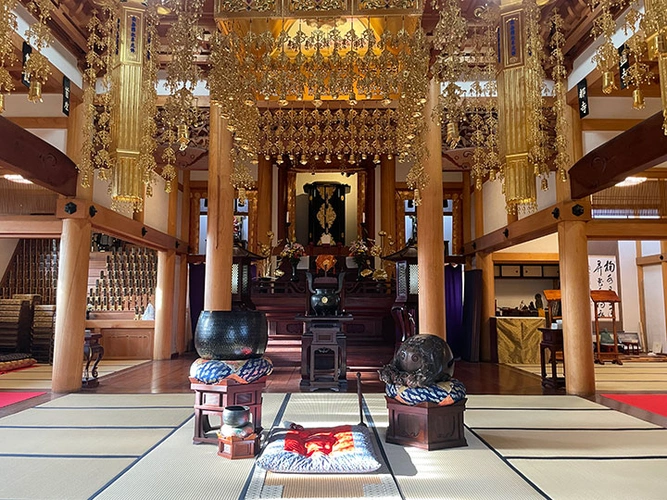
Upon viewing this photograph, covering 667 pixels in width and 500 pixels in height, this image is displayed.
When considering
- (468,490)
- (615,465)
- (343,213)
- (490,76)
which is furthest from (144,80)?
(343,213)

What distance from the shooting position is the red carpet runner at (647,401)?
4.42 m

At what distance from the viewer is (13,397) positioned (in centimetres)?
496

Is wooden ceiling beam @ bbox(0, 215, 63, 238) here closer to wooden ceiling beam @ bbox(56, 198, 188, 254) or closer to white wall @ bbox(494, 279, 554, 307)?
wooden ceiling beam @ bbox(56, 198, 188, 254)

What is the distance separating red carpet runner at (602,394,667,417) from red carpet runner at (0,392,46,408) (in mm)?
6094

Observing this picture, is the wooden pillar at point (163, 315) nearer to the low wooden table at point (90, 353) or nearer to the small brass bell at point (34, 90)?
the low wooden table at point (90, 353)

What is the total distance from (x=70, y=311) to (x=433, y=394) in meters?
4.35

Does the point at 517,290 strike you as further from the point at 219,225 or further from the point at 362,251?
the point at 219,225

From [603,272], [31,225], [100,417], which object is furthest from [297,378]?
[603,272]

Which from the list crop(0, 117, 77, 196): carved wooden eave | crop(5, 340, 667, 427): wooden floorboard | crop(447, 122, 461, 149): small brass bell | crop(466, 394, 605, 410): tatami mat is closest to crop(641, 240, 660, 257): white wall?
crop(5, 340, 667, 427): wooden floorboard

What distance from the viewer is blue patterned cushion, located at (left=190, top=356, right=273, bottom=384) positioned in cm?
299

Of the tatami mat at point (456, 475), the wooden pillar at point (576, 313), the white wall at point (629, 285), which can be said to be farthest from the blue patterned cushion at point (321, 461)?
the white wall at point (629, 285)

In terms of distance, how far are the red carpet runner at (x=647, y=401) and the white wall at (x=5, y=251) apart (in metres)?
10.5

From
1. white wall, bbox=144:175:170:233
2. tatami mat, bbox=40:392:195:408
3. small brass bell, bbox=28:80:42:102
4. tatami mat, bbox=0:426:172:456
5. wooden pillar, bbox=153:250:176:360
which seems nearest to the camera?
small brass bell, bbox=28:80:42:102

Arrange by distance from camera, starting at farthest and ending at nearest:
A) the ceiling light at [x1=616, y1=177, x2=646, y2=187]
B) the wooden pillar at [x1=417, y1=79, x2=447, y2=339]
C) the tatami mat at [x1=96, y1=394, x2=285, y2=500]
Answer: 1. the ceiling light at [x1=616, y1=177, x2=646, y2=187]
2. the wooden pillar at [x1=417, y1=79, x2=447, y2=339]
3. the tatami mat at [x1=96, y1=394, x2=285, y2=500]
